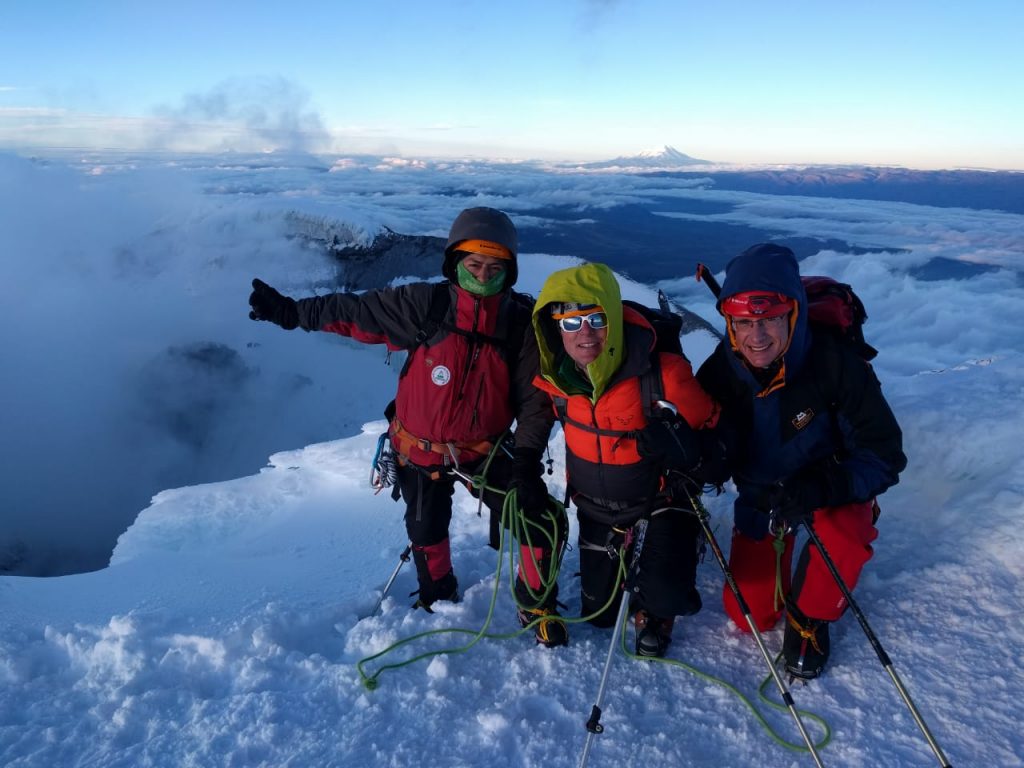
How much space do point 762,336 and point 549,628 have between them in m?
1.86

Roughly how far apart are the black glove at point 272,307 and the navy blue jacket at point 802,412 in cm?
244

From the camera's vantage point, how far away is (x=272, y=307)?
360 centimetres

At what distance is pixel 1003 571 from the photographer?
133 inches

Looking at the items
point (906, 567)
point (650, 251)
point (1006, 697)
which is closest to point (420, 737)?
point (1006, 697)

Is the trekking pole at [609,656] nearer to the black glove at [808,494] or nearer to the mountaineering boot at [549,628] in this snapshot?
the mountaineering boot at [549,628]

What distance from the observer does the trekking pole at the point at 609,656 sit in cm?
248

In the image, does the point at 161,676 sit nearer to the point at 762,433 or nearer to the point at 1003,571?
the point at 762,433

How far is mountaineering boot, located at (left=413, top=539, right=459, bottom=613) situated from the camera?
147 inches

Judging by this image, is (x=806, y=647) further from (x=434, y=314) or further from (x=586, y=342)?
(x=434, y=314)

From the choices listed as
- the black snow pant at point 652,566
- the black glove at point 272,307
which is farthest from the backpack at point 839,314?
the black glove at point 272,307

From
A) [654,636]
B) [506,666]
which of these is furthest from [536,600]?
[654,636]

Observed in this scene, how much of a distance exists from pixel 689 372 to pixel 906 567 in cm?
192

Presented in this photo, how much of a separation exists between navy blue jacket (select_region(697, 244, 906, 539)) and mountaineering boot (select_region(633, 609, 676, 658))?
32.6 inches

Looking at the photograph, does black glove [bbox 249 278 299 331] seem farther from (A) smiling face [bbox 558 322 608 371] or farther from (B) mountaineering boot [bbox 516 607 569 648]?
(B) mountaineering boot [bbox 516 607 569 648]
